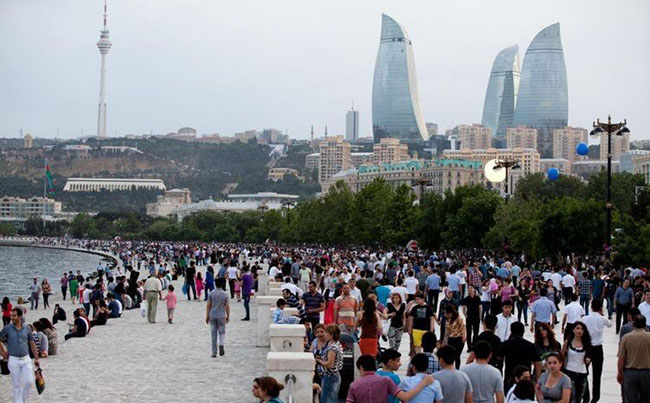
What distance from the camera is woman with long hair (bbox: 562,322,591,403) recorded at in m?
12.3

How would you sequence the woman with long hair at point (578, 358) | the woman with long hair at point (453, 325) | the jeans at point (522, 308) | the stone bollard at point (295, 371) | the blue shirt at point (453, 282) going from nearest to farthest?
the stone bollard at point (295, 371), the woman with long hair at point (578, 358), the woman with long hair at point (453, 325), the jeans at point (522, 308), the blue shirt at point (453, 282)

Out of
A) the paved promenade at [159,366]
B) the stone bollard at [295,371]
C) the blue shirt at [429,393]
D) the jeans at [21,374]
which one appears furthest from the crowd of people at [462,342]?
the jeans at [21,374]

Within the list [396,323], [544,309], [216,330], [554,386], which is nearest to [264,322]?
[216,330]

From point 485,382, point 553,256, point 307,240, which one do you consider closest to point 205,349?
point 485,382

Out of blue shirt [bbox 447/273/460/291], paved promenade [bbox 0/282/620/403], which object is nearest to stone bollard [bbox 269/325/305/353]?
paved promenade [bbox 0/282/620/403]

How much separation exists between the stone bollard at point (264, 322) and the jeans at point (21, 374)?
7.11 m

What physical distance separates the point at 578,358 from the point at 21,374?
6186mm

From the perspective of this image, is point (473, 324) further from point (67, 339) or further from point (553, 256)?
point (553, 256)

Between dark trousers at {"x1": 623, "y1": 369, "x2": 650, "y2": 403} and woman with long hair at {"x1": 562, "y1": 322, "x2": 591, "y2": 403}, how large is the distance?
46 centimetres

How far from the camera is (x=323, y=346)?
41.0 ft

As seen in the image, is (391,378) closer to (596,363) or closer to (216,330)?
(596,363)

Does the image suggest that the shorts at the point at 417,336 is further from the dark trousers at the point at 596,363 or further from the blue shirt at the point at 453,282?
the blue shirt at the point at 453,282

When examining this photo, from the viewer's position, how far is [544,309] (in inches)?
622

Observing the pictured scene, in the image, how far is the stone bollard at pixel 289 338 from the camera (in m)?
14.6
